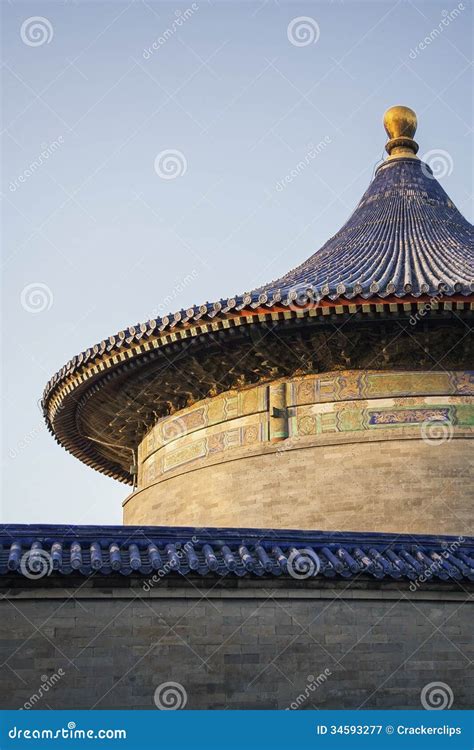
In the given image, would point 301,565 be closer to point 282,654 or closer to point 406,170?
point 282,654

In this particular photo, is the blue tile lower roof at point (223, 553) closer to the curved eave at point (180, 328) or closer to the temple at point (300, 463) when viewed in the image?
the temple at point (300, 463)

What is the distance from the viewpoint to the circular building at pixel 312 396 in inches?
483

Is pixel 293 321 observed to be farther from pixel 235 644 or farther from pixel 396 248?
pixel 235 644

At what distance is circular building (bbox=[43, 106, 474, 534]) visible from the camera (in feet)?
40.2

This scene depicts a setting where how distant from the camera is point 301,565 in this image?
9.01 m

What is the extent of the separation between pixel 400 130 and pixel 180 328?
770 centimetres

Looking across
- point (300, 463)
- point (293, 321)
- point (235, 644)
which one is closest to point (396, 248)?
point (293, 321)

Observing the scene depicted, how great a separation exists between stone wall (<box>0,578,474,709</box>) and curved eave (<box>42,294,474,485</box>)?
3.67 metres

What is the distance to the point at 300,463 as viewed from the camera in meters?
12.9
